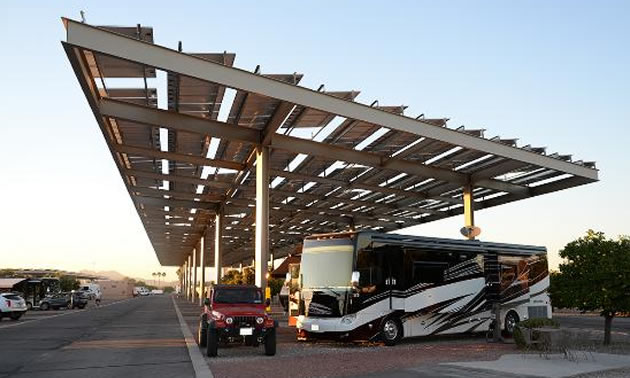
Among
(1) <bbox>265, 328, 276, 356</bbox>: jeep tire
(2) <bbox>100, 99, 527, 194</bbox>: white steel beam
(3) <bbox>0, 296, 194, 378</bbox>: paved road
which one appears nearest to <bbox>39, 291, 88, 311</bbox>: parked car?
(2) <bbox>100, 99, 527, 194</bbox>: white steel beam

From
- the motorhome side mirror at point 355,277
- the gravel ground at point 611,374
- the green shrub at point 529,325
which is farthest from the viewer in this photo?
the motorhome side mirror at point 355,277

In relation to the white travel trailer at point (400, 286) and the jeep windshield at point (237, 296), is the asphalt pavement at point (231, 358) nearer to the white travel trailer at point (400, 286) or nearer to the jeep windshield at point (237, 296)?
the white travel trailer at point (400, 286)

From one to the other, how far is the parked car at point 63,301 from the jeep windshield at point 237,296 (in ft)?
128

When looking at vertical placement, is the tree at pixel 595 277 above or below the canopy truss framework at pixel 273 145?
below

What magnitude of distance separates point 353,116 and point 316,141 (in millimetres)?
4913

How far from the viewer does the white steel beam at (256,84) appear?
15.5 m

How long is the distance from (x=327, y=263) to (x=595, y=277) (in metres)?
7.45

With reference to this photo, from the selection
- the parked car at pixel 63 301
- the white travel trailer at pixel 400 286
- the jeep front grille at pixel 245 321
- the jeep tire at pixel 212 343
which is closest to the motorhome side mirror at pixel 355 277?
the white travel trailer at pixel 400 286

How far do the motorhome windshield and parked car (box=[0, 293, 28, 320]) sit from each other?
21.1 m

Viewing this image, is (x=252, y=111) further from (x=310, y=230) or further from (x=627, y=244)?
(x=310, y=230)

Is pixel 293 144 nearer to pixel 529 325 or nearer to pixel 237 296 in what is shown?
Result: pixel 237 296

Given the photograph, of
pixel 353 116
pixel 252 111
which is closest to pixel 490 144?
pixel 353 116

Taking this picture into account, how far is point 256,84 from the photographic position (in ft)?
59.1

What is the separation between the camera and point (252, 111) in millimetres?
21203
